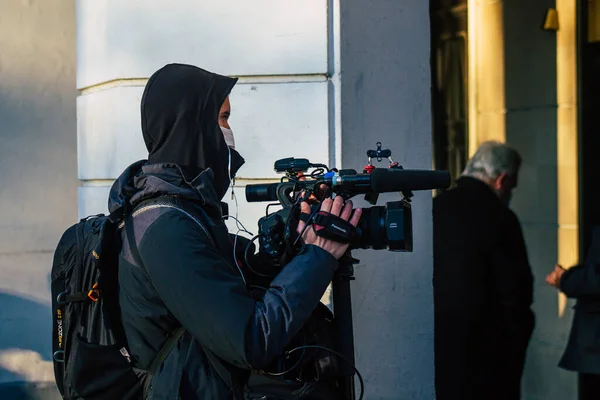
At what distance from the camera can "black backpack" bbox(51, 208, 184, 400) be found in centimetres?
196

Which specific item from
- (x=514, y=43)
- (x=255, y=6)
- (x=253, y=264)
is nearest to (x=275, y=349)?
(x=253, y=264)

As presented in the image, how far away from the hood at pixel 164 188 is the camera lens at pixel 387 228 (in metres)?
0.38

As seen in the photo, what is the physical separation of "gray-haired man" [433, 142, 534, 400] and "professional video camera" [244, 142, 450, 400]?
2.03 metres

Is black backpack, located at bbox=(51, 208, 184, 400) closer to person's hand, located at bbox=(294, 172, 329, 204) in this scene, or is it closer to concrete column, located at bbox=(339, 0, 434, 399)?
person's hand, located at bbox=(294, 172, 329, 204)

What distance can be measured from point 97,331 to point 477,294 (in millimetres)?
2551

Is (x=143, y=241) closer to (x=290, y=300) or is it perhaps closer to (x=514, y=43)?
(x=290, y=300)

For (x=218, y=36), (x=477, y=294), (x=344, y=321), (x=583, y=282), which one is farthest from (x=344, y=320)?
(x=477, y=294)

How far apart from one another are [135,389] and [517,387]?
9.54ft

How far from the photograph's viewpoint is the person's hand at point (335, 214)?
1.94 m

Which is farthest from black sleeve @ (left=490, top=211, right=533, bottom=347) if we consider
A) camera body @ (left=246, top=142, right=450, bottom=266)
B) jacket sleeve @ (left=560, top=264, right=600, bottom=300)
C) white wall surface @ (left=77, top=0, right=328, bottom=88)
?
camera body @ (left=246, top=142, right=450, bottom=266)

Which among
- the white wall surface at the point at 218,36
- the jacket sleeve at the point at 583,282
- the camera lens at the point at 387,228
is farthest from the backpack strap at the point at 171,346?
the jacket sleeve at the point at 583,282

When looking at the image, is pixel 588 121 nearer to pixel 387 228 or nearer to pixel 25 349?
pixel 387 228

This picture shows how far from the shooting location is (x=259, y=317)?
178 cm

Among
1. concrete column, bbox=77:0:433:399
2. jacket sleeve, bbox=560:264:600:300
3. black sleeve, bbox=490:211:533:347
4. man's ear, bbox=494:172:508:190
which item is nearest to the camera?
concrete column, bbox=77:0:433:399
